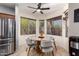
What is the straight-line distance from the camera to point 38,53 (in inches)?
82.6

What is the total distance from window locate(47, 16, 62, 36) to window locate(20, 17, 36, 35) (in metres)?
0.26

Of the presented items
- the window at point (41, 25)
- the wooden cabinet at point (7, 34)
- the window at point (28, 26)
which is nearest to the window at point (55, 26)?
the window at point (41, 25)

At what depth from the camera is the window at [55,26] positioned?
2107 millimetres

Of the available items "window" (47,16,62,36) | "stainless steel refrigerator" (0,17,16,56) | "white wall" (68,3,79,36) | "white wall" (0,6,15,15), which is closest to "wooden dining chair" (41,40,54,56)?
"window" (47,16,62,36)

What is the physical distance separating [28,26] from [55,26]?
46cm

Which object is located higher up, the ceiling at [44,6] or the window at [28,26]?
the ceiling at [44,6]

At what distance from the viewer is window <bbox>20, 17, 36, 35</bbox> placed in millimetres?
2115

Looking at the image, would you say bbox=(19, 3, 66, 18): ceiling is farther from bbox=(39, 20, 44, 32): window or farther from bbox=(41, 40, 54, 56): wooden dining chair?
bbox=(41, 40, 54, 56): wooden dining chair

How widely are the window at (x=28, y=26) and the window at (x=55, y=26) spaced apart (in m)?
0.26

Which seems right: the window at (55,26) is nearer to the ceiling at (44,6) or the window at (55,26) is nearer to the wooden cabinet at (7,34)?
the ceiling at (44,6)

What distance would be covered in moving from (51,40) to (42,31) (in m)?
0.21

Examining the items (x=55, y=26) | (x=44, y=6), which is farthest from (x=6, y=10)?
(x=55, y=26)

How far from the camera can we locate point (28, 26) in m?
2.16

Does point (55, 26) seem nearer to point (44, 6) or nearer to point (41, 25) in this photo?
point (41, 25)
